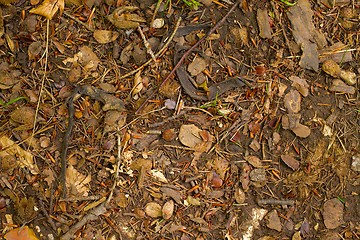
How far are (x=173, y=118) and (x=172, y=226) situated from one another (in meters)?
0.53

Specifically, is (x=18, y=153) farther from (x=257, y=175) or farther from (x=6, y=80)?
(x=257, y=175)

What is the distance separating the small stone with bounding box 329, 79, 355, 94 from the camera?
8.00 feet

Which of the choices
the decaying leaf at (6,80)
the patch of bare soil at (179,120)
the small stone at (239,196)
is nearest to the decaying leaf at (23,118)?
the patch of bare soil at (179,120)

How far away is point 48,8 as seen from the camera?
219 cm

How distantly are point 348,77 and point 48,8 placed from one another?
1.56 m

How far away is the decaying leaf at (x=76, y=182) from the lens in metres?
2.21

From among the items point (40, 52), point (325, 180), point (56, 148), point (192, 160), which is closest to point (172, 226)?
point (192, 160)

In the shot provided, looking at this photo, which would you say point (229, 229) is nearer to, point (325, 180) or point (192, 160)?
point (192, 160)

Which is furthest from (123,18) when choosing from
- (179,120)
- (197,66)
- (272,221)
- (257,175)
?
(272,221)

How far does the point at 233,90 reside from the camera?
7.69ft

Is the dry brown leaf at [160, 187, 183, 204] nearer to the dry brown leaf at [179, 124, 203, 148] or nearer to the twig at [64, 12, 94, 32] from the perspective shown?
the dry brown leaf at [179, 124, 203, 148]

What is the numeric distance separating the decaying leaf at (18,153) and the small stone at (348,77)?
1619 mm

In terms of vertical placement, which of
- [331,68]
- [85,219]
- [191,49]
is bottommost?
[85,219]

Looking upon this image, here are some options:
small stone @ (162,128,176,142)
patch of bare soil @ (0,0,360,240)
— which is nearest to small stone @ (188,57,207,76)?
patch of bare soil @ (0,0,360,240)
